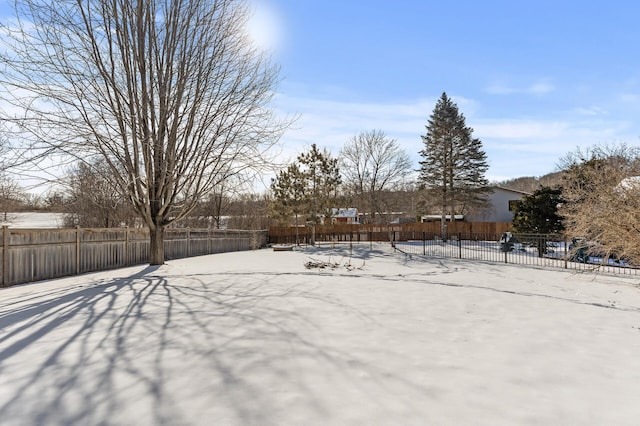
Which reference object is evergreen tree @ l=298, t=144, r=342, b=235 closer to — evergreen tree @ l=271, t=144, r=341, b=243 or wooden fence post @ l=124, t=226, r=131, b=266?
evergreen tree @ l=271, t=144, r=341, b=243

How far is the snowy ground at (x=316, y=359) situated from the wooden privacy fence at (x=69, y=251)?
270 cm

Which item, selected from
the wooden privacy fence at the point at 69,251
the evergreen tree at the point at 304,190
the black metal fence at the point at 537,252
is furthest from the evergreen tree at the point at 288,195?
the wooden privacy fence at the point at 69,251

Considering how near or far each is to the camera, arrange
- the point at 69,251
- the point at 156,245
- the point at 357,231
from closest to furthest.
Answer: the point at 69,251 < the point at 156,245 < the point at 357,231

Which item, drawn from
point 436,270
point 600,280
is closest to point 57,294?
point 436,270

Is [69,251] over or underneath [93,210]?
underneath

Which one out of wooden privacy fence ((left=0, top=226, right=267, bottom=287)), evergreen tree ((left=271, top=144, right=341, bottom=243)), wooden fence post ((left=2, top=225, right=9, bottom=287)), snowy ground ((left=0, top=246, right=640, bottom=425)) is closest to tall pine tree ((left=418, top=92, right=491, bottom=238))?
evergreen tree ((left=271, top=144, right=341, bottom=243))

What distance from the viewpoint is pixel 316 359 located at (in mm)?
3967

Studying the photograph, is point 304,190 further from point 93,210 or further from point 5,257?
point 5,257

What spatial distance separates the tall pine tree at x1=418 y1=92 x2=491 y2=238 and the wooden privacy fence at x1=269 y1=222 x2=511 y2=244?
139 inches

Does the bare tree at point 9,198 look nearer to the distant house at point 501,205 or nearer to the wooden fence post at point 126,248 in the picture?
the wooden fence post at point 126,248

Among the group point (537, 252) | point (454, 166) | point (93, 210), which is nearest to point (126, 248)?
point (93, 210)

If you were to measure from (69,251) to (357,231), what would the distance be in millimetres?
24185

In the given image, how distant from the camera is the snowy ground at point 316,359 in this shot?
9.47 ft

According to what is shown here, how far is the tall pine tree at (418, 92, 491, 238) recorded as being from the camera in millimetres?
33250
